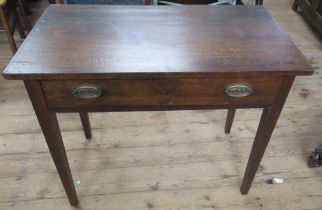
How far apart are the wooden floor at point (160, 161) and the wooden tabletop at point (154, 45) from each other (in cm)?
73

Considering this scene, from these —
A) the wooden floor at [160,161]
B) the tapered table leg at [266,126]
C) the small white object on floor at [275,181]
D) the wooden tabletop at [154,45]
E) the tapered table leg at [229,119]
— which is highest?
the wooden tabletop at [154,45]

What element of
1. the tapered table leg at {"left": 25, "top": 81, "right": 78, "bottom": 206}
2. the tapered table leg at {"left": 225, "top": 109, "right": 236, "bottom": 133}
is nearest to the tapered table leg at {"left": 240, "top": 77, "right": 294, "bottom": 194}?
the tapered table leg at {"left": 225, "top": 109, "right": 236, "bottom": 133}

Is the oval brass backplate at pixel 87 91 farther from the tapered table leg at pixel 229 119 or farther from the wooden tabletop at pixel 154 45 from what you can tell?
the tapered table leg at pixel 229 119

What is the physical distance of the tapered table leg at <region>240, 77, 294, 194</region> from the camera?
2.90 ft

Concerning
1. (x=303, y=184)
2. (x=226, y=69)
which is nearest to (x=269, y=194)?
(x=303, y=184)

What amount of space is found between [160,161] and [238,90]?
0.75 m

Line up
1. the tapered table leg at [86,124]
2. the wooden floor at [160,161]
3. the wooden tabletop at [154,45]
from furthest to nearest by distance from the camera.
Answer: the tapered table leg at [86,124] → the wooden floor at [160,161] → the wooden tabletop at [154,45]

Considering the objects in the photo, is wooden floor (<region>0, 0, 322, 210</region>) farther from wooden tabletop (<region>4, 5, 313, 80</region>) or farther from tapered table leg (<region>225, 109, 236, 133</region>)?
wooden tabletop (<region>4, 5, 313, 80</region>)

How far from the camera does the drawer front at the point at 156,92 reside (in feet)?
2.71

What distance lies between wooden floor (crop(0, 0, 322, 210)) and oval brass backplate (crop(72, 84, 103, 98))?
67 cm

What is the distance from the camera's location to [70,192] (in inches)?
47.8

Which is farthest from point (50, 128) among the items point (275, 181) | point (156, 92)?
point (275, 181)

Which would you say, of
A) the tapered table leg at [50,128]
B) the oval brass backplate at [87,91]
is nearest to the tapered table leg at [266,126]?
the oval brass backplate at [87,91]

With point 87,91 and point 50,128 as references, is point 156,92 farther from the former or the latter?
point 50,128
